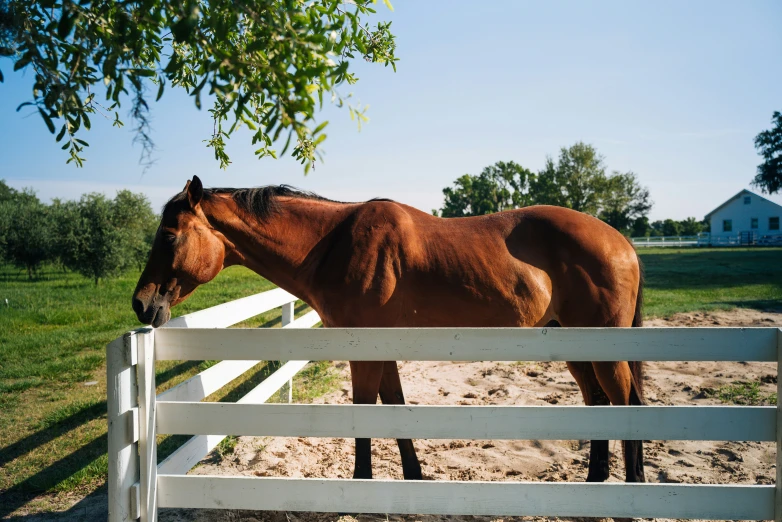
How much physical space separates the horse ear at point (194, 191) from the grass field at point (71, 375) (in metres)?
2.44

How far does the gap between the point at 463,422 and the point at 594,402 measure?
2346 mm

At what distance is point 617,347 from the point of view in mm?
2336

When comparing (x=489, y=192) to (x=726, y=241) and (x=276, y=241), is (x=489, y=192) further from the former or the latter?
(x=276, y=241)

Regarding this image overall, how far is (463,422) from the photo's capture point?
7.77 ft

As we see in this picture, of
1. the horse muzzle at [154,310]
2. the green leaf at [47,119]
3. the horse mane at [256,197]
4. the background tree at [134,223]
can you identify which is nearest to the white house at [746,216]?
the background tree at [134,223]

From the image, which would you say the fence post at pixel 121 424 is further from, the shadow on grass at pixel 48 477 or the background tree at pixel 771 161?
the background tree at pixel 771 161

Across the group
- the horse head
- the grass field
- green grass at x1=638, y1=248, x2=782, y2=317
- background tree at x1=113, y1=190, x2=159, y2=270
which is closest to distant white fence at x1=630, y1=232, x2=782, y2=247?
green grass at x1=638, y1=248, x2=782, y2=317

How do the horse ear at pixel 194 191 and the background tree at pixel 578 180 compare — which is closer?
the horse ear at pixel 194 191

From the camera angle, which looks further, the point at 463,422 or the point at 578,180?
the point at 578,180

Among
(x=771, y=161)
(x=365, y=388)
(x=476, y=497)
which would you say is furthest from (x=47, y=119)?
(x=771, y=161)

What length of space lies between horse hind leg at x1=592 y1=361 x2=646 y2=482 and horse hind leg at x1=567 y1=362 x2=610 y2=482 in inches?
11.3

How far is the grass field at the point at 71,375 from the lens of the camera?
4125mm

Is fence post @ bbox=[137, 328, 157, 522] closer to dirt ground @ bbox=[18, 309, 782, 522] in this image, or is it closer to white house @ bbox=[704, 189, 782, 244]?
dirt ground @ bbox=[18, 309, 782, 522]

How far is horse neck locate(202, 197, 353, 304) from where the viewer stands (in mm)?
3902
